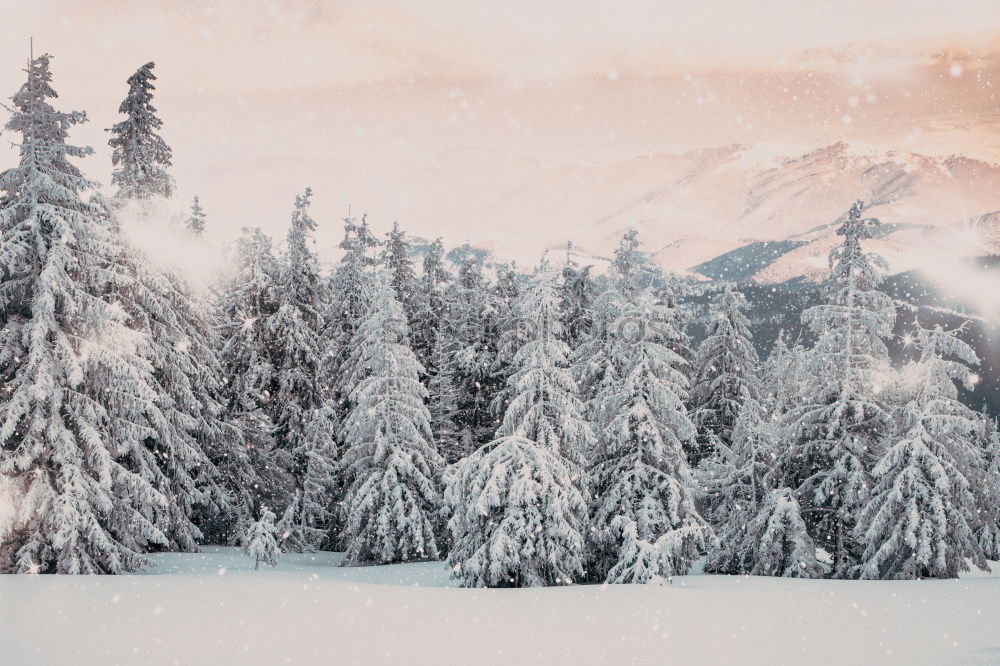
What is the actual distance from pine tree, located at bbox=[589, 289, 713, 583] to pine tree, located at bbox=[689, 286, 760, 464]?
10343 millimetres

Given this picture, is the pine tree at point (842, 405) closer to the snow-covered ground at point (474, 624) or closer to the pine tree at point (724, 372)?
the snow-covered ground at point (474, 624)

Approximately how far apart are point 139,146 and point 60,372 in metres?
9.30

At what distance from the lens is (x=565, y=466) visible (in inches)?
833

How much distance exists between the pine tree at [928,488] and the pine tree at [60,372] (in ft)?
63.2

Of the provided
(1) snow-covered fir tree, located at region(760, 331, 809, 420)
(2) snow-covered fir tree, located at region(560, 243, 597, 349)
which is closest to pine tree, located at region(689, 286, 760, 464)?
(1) snow-covered fir tree, located at region(760, 331, 809, 420)

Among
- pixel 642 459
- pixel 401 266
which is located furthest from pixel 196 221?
pixel 642 459

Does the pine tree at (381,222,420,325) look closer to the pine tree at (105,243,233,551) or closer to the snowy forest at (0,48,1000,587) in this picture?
the snowy forest at (0,48,1000,587)

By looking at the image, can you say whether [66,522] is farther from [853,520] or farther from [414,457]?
[853,520]

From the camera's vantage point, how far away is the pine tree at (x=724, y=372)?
3244 cm

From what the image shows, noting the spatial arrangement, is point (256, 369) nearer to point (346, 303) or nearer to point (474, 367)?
point (346, 303)

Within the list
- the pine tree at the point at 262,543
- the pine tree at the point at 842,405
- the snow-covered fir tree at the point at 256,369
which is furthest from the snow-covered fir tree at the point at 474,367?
the pine tree at the point at 842,405

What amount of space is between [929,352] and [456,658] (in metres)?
17.6

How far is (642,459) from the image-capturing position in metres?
22.4

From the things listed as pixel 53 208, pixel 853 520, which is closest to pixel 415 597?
pixel 53 208
